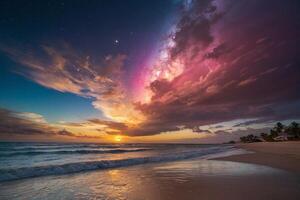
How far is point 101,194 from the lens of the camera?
7875mm

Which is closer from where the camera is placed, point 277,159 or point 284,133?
point 277,159

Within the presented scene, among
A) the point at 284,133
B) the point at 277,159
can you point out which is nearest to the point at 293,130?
the point at 284,133

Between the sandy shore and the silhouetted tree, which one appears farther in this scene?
the silhouetted tree

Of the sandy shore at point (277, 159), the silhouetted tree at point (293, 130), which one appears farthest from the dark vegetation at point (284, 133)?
the sandy shore at point (277, 159)

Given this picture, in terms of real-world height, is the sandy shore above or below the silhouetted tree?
below

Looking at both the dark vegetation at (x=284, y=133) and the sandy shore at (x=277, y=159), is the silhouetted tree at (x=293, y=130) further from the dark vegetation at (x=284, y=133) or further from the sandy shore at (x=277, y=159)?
the sandy shore at (x=277, y=159)

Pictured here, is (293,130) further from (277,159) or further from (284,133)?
(277,159)

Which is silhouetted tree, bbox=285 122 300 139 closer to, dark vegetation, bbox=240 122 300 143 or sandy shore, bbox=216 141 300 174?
dark vegetation, bbox=240 122 300 143

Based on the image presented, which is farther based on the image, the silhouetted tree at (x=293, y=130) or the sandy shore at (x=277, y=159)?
the silhouetted tree at (x=293, y=130)

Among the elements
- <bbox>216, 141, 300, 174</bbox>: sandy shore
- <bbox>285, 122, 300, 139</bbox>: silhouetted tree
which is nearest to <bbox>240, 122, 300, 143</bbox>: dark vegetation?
<bbox>285, 122, 300, 139</bbox>: silhouetted tree

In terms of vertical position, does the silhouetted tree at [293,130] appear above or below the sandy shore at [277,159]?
above

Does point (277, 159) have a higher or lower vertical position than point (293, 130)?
lower

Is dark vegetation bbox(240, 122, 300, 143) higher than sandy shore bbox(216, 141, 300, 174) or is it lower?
higher

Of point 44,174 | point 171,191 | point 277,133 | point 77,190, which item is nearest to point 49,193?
point 77,190
